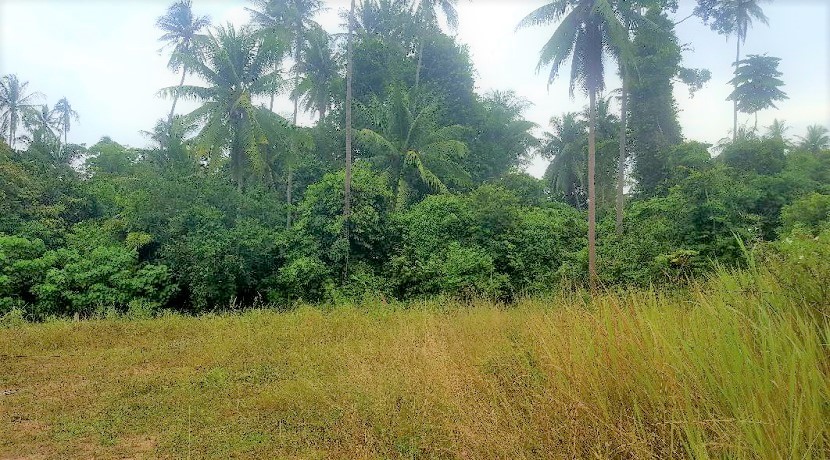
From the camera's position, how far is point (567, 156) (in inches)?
1088

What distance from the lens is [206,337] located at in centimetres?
911

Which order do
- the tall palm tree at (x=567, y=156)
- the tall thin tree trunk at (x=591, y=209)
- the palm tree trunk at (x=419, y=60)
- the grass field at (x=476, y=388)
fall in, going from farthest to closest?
the tall palm tree at (x=567, y=156) < the palm tree trunk at (x=419, y=60) < the tall thin tree trunk at (x=591, y=209) < the grass field at (x=476, y=388)

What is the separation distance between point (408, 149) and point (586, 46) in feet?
27.3

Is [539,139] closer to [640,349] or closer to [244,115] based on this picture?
[244,115]

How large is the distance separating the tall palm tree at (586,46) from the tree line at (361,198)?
59mm

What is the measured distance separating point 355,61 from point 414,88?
3.65 metres

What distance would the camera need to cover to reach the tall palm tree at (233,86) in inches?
673

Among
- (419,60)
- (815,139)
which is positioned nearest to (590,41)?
(419,60)

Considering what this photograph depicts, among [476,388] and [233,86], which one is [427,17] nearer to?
[233,86]

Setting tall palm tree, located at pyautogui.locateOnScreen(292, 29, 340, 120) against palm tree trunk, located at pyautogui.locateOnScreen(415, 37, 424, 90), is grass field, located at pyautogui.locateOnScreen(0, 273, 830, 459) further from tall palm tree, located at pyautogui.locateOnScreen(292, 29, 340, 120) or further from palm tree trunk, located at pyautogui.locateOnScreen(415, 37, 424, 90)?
palm tree trunk, located at pyautogui.locateOnScreen(415, 37, 424, 90)

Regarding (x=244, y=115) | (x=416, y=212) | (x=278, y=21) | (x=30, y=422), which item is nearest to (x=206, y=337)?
(x=30, y=422)

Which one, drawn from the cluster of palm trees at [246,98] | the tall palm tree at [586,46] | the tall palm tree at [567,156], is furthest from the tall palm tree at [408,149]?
the tall palm tree at [567,156]

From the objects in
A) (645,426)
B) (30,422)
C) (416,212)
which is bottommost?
(30,422)

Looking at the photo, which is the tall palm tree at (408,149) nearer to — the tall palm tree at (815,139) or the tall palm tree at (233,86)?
the tall palm tree at (233,86)
